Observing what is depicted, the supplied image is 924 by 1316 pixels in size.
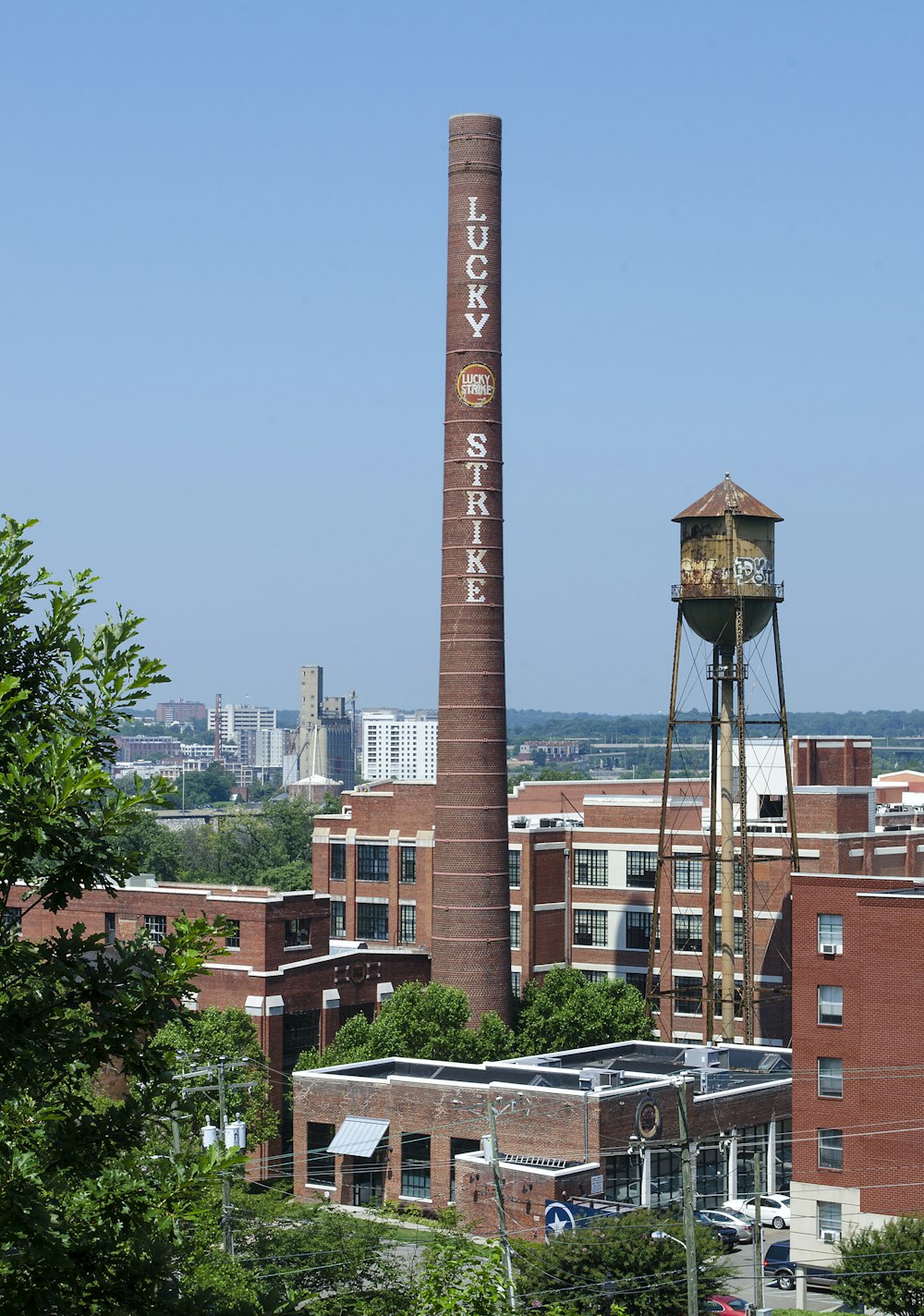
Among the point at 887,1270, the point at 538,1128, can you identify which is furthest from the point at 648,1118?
the point at 887,1270

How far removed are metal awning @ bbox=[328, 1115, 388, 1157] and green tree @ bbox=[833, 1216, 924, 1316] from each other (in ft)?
66.3

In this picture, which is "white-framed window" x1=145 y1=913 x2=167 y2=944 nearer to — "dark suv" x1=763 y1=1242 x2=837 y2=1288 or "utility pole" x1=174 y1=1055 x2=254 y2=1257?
"utility pole" x1=174 y1=1055 x2=254 y2=1257

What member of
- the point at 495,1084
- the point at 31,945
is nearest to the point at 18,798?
the point at 31,945

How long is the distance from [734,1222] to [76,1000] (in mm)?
47653

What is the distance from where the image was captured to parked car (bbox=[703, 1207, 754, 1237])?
2232 inches

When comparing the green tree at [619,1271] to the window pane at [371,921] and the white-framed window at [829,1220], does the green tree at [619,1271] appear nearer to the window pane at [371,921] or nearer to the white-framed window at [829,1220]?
the white-framed window at [829,1220]

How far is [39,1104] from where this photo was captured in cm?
1376

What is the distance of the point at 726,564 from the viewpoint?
69750 mm

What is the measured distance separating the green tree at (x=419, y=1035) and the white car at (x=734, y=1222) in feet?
43.7

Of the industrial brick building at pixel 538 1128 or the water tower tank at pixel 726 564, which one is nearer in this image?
the industrial brick building at pixel 538 1128

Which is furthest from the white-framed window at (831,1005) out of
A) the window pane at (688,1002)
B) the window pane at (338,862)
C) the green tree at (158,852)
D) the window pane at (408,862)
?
the green tree at (158,852)

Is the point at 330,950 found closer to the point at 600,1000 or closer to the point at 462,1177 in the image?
the point at 600,1000

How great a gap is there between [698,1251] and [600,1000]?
98.4ft

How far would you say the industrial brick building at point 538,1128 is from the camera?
56.0 meters
